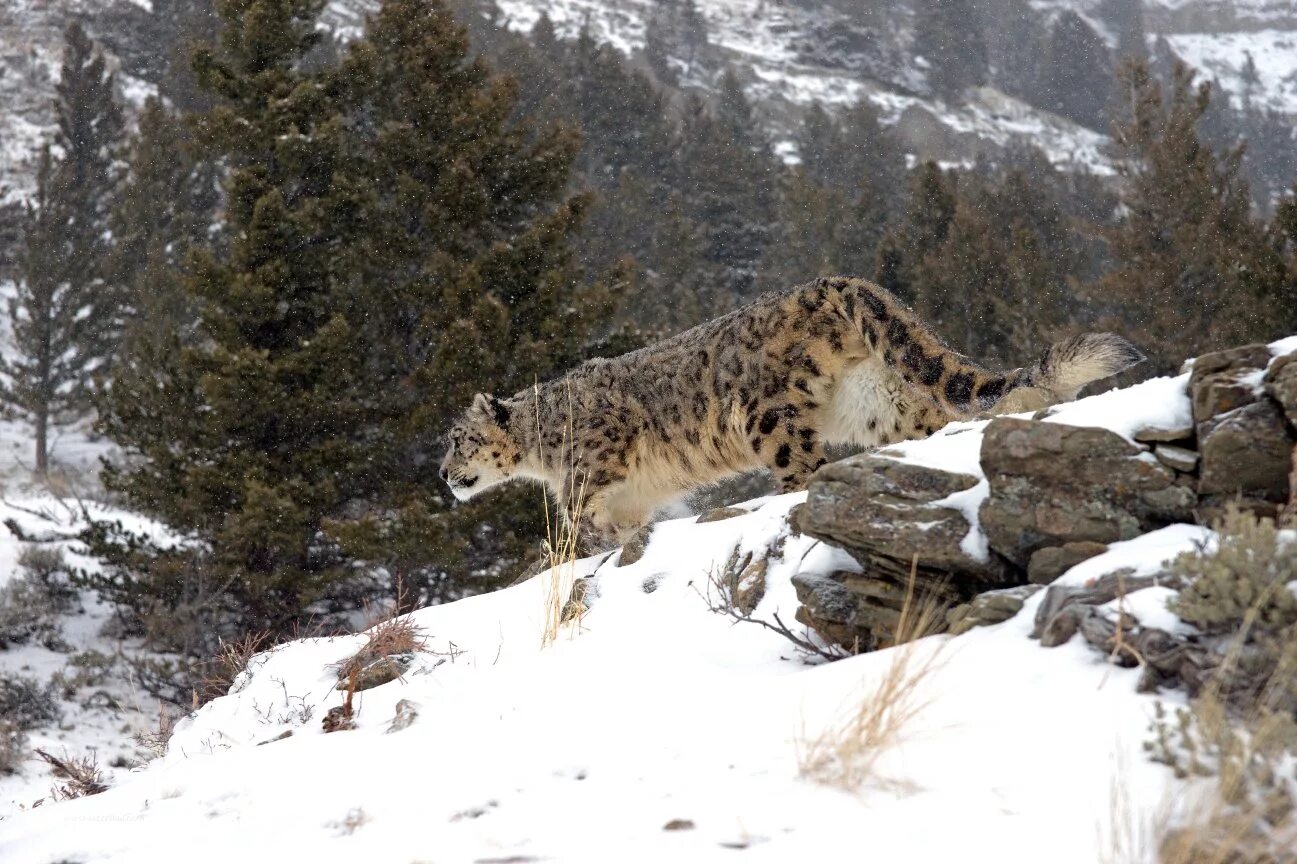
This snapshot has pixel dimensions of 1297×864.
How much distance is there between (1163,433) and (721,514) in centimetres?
297

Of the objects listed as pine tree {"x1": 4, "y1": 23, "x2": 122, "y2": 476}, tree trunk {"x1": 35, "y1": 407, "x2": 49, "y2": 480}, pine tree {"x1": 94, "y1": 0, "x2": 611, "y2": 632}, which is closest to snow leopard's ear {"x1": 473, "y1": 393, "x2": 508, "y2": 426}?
pine tree {"x1": 94, "y1": 0, "x2": 611, "y2": 632}

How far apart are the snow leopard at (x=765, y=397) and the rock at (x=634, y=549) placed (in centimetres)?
92

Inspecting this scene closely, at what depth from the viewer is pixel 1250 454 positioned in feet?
11.2

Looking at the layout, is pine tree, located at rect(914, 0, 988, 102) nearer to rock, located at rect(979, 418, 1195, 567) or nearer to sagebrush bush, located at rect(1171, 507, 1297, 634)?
rock, located at rect(979, 418, 1195, 567)

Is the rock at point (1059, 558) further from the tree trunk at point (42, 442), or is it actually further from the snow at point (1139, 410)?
the tree trunk at point (42, 442)

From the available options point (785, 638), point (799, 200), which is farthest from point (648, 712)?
point (799, 200)

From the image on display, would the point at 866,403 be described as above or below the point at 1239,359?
below

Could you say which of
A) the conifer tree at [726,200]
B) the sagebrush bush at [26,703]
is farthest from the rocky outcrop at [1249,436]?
the conifer tree at [726,200]

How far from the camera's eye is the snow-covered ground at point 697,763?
8.54 feet

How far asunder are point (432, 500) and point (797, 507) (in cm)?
1000

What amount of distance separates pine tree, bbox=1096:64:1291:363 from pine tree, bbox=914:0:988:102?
60680 millimetres

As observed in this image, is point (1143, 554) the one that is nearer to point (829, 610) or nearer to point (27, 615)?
point (829, 610)

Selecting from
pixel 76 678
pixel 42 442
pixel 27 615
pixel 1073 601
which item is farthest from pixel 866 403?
pixel 42 442

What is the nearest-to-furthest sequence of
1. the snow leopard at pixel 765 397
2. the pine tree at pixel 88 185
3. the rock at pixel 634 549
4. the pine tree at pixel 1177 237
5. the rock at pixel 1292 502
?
1. the rock at pixel 1292 502
2. the rock at pixel 634 549
3. the snow leopard at pixel 765 397
4. the pine tree at pixel 1177 237
5. the pine tree at pixel 88 185
